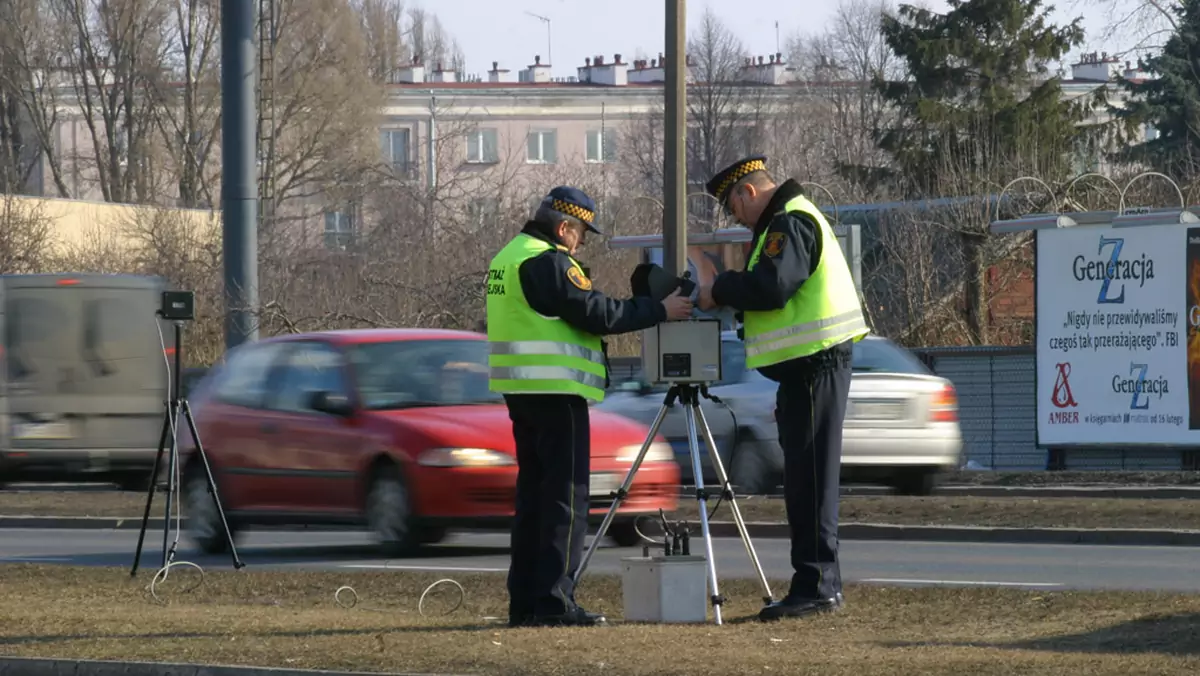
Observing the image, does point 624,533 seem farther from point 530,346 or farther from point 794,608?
point 530,346

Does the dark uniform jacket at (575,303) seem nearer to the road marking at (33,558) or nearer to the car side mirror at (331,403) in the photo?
the car side mirror at (331,403)

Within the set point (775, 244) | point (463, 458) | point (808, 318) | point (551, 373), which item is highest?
point (775, 244)

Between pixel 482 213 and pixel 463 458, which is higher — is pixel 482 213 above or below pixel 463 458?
above

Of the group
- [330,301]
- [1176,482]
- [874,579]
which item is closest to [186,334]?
[330,301]

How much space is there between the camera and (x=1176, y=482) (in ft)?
74.1

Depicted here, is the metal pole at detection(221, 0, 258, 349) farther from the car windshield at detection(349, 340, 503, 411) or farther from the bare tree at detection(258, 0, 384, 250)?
the bare tree at detection(258, 0, 384, 250)

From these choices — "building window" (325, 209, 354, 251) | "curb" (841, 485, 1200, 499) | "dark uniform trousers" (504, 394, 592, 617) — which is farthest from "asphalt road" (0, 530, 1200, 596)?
"building window" (325, 209, 354, 251)

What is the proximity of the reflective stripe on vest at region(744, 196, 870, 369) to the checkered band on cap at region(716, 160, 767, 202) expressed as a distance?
0.25 m

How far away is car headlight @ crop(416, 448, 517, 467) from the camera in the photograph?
1406cm

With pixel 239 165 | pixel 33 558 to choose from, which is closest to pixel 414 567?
pixel 33 558

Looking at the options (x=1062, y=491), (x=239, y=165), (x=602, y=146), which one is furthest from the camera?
(x=602, y=146)

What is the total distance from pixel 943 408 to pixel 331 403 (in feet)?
23.2

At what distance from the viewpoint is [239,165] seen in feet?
79.1

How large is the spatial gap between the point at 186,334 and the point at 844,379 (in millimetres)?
31618
